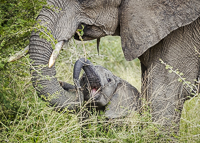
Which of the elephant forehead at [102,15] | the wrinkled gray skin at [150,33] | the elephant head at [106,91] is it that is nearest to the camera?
the wrinkled gray skin at [150,33]

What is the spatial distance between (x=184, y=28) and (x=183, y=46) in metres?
0.19

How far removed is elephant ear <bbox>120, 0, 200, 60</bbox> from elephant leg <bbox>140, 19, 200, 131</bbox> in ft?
0.54

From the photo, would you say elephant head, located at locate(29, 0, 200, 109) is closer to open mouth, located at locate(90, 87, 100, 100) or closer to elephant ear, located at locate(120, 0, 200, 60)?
elephant ear, located at locate(120, 0, 200, 60)

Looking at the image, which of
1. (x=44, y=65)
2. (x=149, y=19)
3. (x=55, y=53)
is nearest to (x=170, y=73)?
(x=149, y=19)

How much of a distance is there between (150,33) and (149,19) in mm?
144

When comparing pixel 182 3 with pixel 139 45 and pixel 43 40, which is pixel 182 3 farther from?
pixel 43 40

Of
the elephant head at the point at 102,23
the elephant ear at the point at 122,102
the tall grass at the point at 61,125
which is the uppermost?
the elephant head at the point at 102,23

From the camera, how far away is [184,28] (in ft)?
13.9

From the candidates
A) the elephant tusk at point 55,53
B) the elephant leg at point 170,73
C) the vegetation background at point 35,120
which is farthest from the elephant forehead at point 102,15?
the elephant leg at point 170,73

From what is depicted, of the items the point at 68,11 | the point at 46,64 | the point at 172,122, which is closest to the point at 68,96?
the point at 46,64

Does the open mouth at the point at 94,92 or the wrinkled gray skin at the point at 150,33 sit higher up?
the wrinkled gray skin at the point at 150,33

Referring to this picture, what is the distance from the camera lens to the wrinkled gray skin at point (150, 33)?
400cm

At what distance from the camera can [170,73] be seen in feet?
14.1

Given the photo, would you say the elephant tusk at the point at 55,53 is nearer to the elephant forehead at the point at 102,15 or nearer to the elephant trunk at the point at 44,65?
the elephant trunk at the point at 44,65
